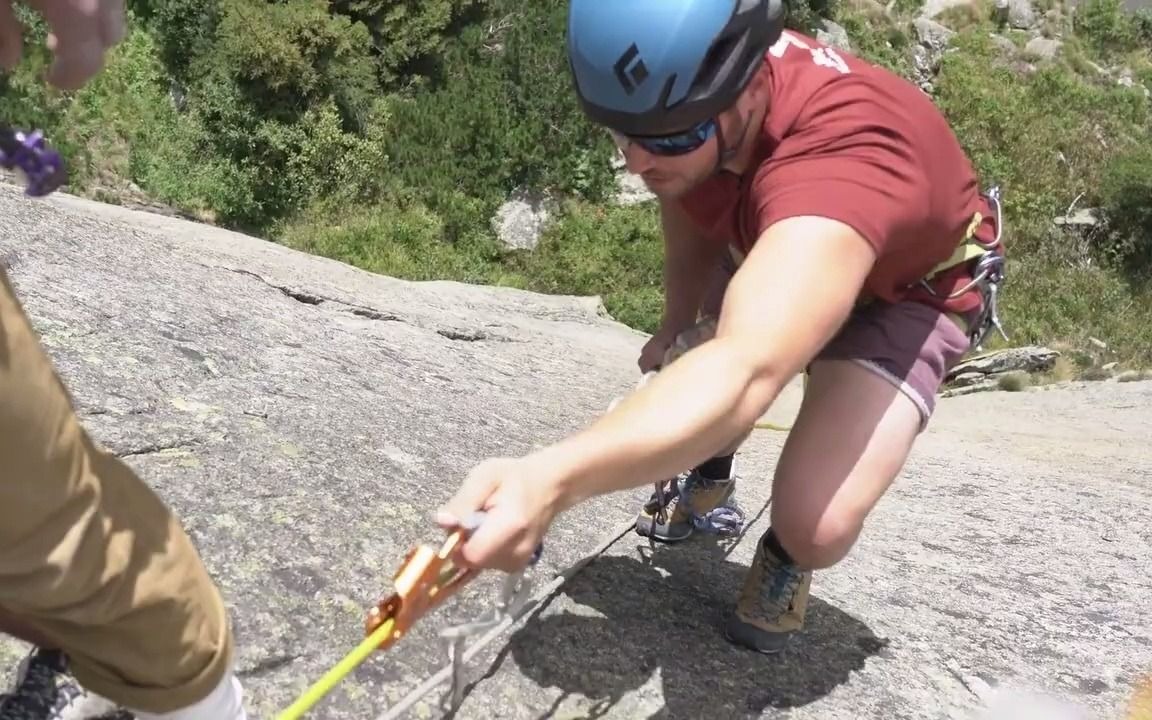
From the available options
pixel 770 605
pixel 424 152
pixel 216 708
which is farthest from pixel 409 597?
pixel 424 152

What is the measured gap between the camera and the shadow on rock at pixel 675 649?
7.22ft

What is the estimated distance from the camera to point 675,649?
235cm

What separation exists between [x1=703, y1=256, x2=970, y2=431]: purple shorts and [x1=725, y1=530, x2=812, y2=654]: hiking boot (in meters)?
0.45

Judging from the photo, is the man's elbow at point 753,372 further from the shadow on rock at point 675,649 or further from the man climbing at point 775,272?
the shadow on rock at point 675,649

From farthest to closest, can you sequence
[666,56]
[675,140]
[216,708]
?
[675,140] → [666,56] → [216,708]

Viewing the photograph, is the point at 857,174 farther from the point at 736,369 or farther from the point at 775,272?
the point at 736,369

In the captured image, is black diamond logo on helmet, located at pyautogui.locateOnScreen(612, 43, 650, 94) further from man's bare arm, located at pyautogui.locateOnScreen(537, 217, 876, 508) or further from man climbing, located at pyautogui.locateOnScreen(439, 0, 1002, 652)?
man's bare arm, located at pyautogui.locateOnScreen(537, 217, 876, 508)

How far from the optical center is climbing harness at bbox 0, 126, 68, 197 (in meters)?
1.39

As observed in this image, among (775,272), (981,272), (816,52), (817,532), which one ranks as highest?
(816,52)

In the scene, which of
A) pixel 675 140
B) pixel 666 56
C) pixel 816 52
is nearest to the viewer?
pixel 666 56

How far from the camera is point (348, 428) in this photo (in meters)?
3.24

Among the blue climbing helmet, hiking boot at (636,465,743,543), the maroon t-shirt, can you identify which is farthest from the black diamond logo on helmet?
hiking boot at (636,465,743,543)

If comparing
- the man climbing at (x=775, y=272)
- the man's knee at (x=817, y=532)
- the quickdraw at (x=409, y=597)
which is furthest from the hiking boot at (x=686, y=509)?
the quickdraw at (x=409, y=597)

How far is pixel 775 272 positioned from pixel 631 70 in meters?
0.58
